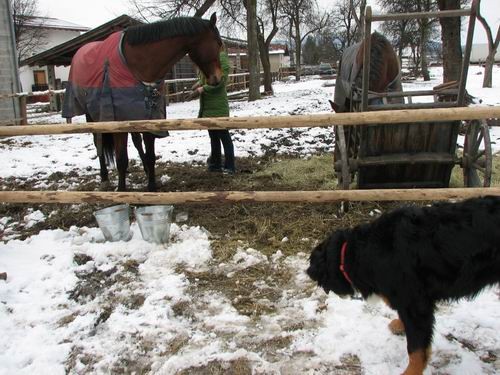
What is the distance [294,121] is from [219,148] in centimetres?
275

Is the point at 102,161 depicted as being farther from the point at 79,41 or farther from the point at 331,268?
the point at 79,41

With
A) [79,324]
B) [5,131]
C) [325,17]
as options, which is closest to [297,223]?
[79,324]

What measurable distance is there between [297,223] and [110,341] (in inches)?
82.3

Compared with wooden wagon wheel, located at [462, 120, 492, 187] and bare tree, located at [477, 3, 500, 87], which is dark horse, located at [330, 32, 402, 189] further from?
bare tree, located at [477, 3, 500, 87]

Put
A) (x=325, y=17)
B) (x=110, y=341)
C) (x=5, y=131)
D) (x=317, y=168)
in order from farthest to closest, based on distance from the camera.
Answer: (x=325, y=17) < (x=317, y=168) < (x=5, y=131) < (x=110, y=341)

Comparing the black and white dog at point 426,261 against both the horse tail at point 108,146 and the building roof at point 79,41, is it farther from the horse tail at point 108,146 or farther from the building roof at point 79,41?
the building roof at point 79,41

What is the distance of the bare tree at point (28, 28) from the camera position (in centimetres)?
3381

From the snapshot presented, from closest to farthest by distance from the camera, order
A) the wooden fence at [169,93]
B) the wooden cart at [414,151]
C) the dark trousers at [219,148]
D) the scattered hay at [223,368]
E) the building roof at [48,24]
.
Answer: the scattered hay at [223,368] < the wooden cart at [414,151] < the dark trousers at [219,148] < the wooden fence at [169,93] < the building roof at [48,24]

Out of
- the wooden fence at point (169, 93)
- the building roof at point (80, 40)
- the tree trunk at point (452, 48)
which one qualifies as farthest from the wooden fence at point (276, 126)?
the building roof at point (80, 40)

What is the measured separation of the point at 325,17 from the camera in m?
53.5

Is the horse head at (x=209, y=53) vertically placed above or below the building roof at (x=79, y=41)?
below

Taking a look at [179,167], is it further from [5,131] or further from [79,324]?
[79,324]

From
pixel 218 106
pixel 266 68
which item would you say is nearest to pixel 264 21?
pixel 266 68

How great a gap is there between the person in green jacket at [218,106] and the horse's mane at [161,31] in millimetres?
778
